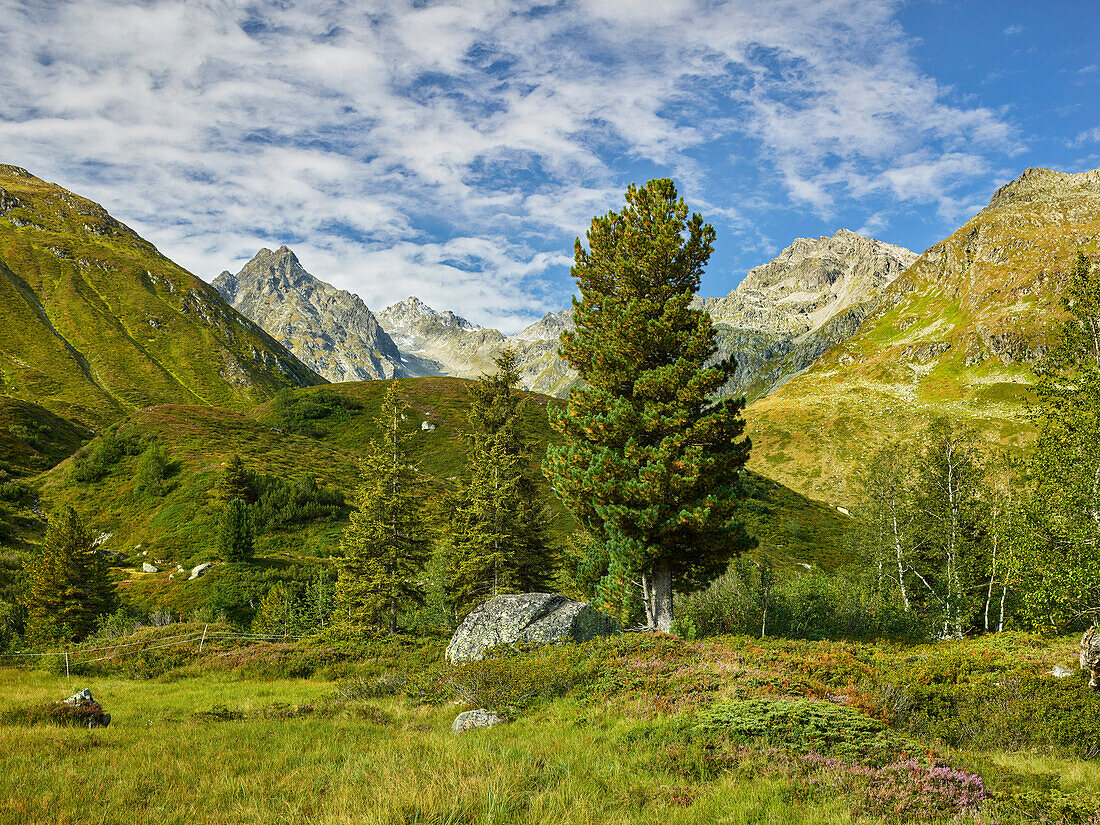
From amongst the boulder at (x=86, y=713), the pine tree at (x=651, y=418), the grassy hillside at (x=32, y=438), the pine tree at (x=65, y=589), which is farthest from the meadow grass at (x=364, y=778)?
the grassy hillside at (x=32, y=438)

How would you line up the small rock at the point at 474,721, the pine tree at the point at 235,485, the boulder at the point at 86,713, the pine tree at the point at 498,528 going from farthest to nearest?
1. the pine tree at the point at 235,485
2. the pine tree at the point at 498,528
3. the boulder at the point at 86,713
4. the small rock at the point at 474,721

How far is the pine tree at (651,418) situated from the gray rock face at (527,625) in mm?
1718

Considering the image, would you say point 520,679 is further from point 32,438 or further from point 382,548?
point 32,438

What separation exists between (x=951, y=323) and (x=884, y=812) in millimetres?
222858

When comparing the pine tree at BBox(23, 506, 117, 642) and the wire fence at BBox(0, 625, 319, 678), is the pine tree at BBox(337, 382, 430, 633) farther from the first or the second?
the pine tree at BBox(23, 506, 117, 642)

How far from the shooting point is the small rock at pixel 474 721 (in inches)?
425

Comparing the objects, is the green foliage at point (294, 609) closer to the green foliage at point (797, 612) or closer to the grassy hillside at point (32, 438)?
the green foliage at point (797, 612)

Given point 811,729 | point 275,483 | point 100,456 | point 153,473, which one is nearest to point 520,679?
point 811,729

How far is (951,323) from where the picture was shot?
178875 mm

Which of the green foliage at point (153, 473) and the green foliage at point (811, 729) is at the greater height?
the green foliage at point (153, 473)

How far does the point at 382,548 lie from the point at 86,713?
521 inches

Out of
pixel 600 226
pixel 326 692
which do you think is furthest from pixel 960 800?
pixel 600 226

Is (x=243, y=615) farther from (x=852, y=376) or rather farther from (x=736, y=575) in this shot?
(x=852, y=376)

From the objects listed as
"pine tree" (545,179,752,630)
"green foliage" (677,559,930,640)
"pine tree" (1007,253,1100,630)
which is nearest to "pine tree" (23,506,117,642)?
"pine tree" (545,179,752,630)
